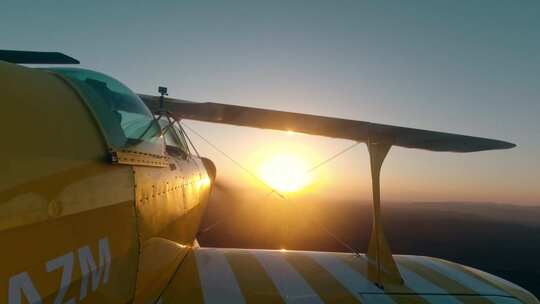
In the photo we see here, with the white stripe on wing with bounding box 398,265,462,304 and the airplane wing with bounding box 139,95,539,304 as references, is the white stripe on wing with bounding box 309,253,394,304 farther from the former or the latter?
the white stripe on wing with bounding box 398,265,462,304

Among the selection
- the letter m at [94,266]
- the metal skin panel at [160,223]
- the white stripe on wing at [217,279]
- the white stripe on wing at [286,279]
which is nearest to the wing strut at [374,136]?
the white stripe on wing at [286,279]

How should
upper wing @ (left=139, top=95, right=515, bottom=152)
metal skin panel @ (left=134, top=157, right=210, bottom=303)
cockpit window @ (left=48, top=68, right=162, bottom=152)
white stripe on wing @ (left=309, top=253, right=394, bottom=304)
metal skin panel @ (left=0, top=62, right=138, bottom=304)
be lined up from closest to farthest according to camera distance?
metal skin panel @ (left=0, top=62, right=138, bottom=304) < cockpit window @ (left=48, top=68, right=162, bottom=152) < metal skin panel @ (left=134, top=157, right=210, bottom=303) < white stripe on wing @ (left=309, top=253, right=394, bottom=304) < upper wing @ (left=139, top=95, right=515, bottom=152)

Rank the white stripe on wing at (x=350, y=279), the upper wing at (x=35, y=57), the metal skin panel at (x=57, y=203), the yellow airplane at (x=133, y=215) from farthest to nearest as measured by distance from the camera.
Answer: the upper wing at (x=35, y=57) < the white stripe on wing at (x=350, y=279) < the yellow airplane at (x=133, y=215) < the metal skin panel at (x=57, y=203)

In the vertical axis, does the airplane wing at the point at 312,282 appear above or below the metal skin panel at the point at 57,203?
below

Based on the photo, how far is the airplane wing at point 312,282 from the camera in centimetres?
380

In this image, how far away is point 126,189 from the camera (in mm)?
2281

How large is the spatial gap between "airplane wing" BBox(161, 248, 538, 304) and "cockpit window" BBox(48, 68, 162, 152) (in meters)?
1.59

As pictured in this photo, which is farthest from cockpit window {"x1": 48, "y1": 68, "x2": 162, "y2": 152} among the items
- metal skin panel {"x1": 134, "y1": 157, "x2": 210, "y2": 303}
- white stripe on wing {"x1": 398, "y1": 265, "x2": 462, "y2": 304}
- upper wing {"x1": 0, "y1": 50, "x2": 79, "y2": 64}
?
white stripe on wing {"x1": 398, "y1": 265, "x2": 462, "y2": 304}

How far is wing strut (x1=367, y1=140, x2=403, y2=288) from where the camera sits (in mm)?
4602

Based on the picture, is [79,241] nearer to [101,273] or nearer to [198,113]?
[101,273]

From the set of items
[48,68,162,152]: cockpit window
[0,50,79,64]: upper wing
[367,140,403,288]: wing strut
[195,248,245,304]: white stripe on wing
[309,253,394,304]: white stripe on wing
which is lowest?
[309,253,394,304]: white stripe on wing

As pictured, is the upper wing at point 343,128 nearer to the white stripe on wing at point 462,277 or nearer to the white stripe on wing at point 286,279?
the white stripe on wing at point 462,277

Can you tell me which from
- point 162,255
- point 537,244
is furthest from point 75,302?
Result: point 537,244

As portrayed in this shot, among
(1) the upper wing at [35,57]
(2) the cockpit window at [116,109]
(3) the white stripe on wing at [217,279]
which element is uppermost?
(1) the upper wing at [35,57]
